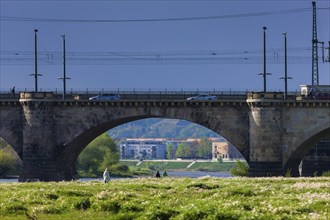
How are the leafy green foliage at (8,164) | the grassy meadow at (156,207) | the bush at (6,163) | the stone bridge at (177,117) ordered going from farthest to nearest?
1. the leafy green foliage at (8,164)
2. the bush at (6,163)
3. the stone bridge at (177,117)
4. the grassy meadow at (156,207)

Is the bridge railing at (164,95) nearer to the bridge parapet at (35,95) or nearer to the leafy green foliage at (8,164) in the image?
the bridge parapet at (35,95)

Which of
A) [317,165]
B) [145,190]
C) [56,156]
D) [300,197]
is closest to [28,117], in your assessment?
[56,156]

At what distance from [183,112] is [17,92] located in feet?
87.8

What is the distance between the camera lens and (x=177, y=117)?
4321 inches

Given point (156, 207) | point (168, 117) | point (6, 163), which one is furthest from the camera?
point (6, 163)

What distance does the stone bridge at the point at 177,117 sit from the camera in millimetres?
103312

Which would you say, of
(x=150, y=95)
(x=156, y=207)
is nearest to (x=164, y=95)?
(x=150, y=95)

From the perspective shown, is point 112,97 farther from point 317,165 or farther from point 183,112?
point 317,165

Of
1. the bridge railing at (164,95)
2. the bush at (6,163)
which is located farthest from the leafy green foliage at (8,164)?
the bridge railing at (164,95)

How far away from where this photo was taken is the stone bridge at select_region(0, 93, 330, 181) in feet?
339

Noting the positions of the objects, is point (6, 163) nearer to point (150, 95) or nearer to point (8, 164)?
point (8, 164)

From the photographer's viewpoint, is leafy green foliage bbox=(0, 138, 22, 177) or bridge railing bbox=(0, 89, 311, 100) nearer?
bridge railing bbox=(0, 89, 311, 100)

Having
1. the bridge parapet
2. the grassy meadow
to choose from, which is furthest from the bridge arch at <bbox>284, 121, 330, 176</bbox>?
the grassy meadow

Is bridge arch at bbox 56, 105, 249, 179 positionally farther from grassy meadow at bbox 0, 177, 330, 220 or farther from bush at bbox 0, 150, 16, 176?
bush at bbox 0, 150, 16, 176
